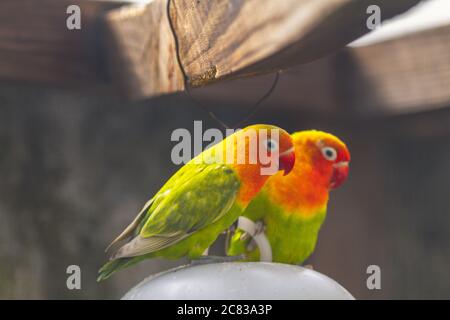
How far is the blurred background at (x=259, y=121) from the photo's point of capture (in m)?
1.88

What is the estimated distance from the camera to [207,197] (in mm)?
1087

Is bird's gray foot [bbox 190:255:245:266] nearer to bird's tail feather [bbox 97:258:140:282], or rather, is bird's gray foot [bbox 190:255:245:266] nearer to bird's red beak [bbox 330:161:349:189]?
bird's tail feather [bbox 97:258:140:282]

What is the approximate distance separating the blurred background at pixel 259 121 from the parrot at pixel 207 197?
740mm

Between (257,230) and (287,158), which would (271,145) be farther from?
(257,230)

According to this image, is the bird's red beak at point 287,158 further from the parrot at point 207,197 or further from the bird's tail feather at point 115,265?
the bird's tail feather at point 115,265

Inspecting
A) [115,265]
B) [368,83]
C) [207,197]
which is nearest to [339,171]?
[207,197]

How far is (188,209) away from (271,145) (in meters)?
0.15

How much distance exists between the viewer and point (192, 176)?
3.62ft

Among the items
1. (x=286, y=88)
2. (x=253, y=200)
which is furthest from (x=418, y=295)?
(x=253, y=200)

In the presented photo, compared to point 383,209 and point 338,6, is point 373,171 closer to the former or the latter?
point 383,209

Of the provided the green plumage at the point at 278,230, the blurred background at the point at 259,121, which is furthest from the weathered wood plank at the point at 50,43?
the green plumage at the point at 278,230

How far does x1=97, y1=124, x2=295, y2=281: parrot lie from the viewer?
1.07 m

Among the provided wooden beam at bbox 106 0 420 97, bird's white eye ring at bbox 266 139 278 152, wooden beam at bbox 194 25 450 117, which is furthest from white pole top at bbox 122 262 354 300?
Answer: wooden beam at bbox 194 25 450 117
